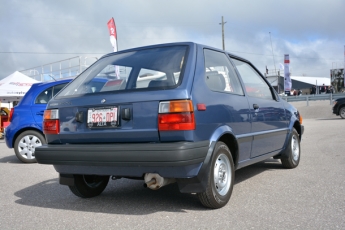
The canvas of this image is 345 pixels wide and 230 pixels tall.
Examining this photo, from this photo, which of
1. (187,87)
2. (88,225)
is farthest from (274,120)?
(88,225)

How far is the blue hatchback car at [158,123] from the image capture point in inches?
133

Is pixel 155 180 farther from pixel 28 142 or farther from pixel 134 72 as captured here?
pixel 28 142

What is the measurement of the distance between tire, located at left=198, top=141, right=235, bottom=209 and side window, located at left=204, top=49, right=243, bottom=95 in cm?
62

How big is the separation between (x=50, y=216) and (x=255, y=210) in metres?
1.97

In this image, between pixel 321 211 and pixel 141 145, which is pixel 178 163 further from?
pixel 321 211

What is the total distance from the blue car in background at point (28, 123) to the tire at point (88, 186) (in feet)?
10.9

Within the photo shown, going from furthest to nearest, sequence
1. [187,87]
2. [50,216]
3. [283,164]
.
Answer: [283,164] → [50,216] → [187,87]

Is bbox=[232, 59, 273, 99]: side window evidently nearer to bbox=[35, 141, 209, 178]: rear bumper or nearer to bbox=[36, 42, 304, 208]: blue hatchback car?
bbox=[36, 42, 304, 208]: blue hatchback car

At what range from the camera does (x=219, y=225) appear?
129 inches

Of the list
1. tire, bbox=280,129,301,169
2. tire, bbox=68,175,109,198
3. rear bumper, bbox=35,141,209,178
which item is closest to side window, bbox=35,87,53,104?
tire, bbox=68,175,109,198

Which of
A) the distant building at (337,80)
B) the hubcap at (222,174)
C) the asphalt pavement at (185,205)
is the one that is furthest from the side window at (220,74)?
the distant building at (337,80)

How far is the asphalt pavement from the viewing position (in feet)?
11.0

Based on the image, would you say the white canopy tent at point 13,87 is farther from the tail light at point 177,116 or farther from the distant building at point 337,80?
A: the distant building at point 337,80

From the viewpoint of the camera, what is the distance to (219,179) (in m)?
3.82
